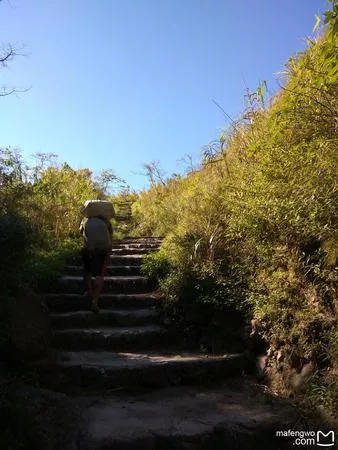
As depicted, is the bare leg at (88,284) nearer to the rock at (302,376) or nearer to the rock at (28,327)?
the rock at (28,327)

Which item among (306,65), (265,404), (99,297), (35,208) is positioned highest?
(306,65)

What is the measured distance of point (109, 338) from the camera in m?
5.59

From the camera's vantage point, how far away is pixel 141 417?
13.0 ft

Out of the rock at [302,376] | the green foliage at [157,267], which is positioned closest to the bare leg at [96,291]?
the green foliage at [157,267]

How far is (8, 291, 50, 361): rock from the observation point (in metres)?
4.57

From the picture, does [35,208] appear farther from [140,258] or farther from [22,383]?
[22,383]

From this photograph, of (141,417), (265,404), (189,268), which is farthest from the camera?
(189,268)

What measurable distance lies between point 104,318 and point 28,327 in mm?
1520

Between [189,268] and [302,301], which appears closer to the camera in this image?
[302,301]

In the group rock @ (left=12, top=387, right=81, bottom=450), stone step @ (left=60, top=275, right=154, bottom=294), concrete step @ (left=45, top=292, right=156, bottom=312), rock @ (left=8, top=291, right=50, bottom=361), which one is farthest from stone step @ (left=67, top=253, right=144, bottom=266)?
rock @ (left=12, top=387, right=81, bottom=450)

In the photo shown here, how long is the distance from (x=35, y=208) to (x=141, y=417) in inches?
236

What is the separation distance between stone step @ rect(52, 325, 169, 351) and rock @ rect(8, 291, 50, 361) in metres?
0.37

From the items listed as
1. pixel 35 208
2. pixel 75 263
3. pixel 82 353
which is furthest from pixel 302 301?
pixel 35 208

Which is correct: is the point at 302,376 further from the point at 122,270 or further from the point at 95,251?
the point at 122,270
